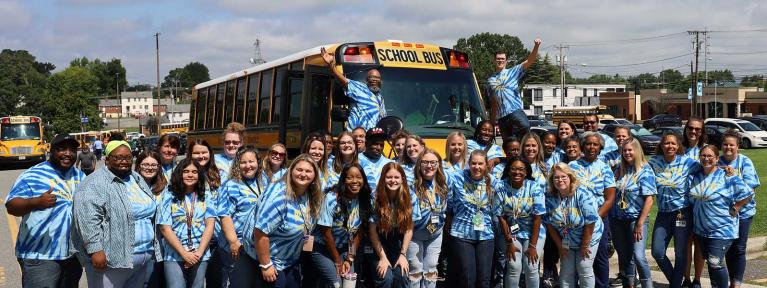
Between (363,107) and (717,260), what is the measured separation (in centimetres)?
401

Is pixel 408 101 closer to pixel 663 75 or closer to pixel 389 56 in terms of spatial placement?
pixel 389 56

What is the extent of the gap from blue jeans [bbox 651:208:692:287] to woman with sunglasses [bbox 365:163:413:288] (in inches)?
102

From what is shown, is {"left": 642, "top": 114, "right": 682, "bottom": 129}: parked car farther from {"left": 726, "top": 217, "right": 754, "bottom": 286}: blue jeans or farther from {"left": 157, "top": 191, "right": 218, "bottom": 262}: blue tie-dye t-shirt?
{"left": 157, "top": 191, "right": 218, "bottom": 262}: blue tie-dye t-shirt

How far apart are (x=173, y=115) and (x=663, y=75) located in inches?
3816

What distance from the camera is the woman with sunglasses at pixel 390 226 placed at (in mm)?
5492

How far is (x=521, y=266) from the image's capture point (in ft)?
20.0

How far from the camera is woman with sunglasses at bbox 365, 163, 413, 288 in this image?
5492 millimetres

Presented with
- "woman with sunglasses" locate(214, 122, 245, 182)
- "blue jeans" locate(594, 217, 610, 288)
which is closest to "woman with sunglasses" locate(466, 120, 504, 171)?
"blue jeans" locate(594, 217, 610, 288)

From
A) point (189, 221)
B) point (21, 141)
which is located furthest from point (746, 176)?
point (21, 141)

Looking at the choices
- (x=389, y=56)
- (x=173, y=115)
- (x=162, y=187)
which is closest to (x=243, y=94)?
(x=389, y=56)

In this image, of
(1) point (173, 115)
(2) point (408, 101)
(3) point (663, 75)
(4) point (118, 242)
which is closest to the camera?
(4) point (118, 242)

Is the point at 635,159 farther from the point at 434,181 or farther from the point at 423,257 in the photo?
the point at 423,257

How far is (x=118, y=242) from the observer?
16.0ft

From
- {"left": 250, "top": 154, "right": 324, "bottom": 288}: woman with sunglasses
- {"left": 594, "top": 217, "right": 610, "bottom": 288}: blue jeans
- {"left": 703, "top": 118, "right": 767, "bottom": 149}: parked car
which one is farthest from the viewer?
{"left": 703, "top": 118, "right": 767, "bottom": 149}: parked car
